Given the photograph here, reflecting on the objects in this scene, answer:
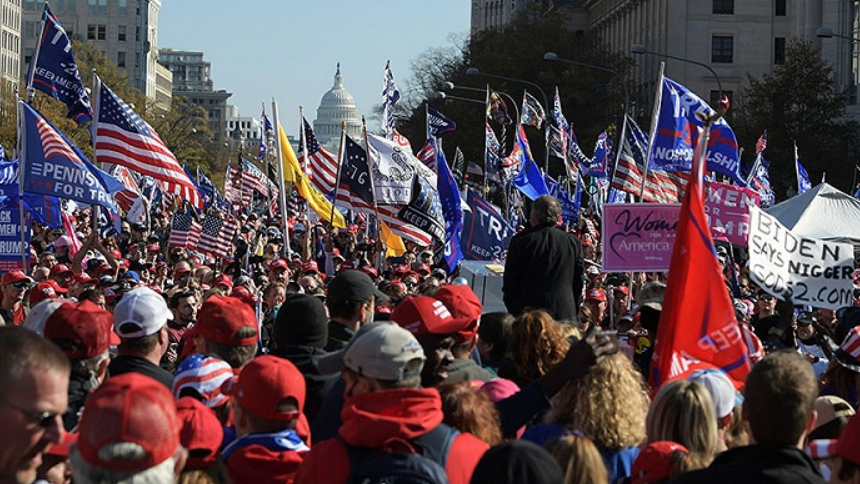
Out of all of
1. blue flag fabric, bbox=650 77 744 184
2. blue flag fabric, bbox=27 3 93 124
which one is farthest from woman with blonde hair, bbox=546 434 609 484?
blue flag fabric, bbox=27 3 93 124

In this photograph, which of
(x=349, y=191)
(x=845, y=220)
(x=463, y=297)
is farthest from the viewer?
(x=349, y=191)

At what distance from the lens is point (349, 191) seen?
2130 cm

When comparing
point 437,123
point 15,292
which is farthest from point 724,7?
point 15,292

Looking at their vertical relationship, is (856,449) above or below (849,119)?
below

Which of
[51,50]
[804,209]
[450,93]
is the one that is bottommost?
[804,209]

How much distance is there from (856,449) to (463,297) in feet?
7.25

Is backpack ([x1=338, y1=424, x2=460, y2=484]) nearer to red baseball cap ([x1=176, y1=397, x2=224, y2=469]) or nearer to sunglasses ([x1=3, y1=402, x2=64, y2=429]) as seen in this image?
red baseball cap ([x1=176, y1=397, x2=224, y2=469])

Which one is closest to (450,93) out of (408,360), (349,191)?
(349,191)

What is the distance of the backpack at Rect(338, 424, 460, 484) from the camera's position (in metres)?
4.57

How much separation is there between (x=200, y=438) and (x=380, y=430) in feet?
1.80

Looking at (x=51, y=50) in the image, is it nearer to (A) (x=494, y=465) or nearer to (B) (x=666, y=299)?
(B) (x=666, y=299)

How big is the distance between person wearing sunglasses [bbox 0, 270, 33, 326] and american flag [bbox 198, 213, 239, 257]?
9205 mm

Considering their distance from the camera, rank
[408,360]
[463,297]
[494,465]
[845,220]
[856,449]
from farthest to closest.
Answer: [845,220] < [463,297] < [408,360] < [856,449] < [494,465]

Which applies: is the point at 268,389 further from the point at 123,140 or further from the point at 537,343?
the point at 123,140
